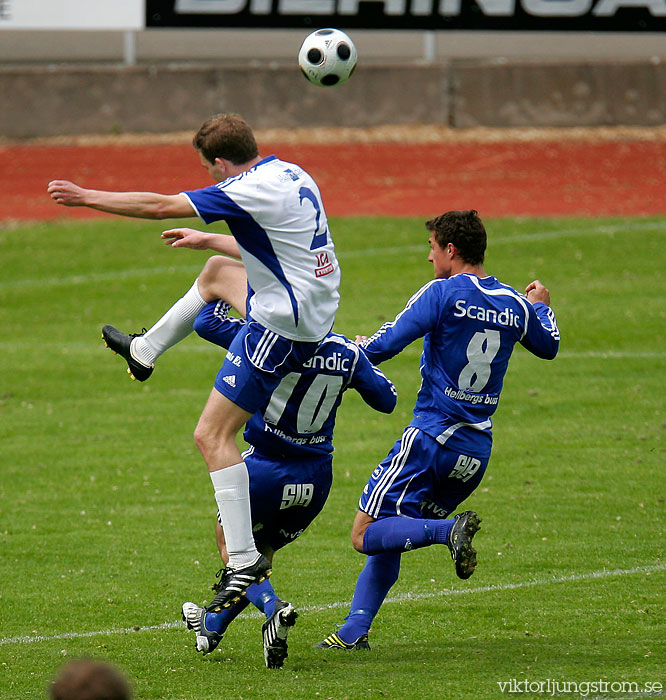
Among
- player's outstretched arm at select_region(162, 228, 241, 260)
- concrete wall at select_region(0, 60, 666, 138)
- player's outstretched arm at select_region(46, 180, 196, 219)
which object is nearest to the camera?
player's outstretched arm at select_region(46, 180, 196, 219)

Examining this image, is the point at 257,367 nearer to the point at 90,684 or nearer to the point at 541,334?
the point at 541,334

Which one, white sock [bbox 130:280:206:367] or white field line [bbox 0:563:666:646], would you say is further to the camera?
white field line [bbox 0:563:666:646]

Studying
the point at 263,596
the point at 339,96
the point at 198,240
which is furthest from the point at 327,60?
the point at 339,96

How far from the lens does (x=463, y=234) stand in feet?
20.2

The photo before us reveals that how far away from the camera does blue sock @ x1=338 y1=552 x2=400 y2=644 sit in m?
6.27

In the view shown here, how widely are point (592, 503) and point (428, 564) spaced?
1.62m

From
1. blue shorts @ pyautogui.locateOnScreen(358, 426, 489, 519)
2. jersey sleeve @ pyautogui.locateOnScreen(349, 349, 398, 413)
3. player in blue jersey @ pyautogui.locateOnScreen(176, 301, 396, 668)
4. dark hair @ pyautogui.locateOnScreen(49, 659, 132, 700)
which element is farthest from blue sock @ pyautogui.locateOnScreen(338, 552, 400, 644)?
dark hair @ pyautogui.locateOnScreen(49, 659, 132, 700)

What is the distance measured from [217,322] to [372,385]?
3.39 feet

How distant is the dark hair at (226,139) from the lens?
5965 millimetres

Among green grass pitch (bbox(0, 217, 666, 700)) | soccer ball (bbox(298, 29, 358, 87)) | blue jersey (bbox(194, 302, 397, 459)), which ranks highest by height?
soccer ball (bbox(298, 29, 358, 87))

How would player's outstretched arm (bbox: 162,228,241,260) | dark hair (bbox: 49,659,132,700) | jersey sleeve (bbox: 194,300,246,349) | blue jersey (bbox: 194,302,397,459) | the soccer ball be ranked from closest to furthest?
1. dark hair (bbox: 49,659,132,700)
2. player's outstretched arm (bbox: 162,228,241,260)
3. blue jersey (bbox: 194,302,397,459)
4. jersey sleeve (bbox: 194,300,246,349)
5. the soccer ball

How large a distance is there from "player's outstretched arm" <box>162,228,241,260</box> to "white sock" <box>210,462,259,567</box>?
1.11 metres

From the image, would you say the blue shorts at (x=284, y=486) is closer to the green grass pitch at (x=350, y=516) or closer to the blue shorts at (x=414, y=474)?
the blue shorts at (x=414, y=474)

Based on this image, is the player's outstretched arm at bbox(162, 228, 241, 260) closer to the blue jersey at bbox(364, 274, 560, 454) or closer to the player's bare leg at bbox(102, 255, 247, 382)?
the player's bare leg at bbox(102, 255, 247, 382)
